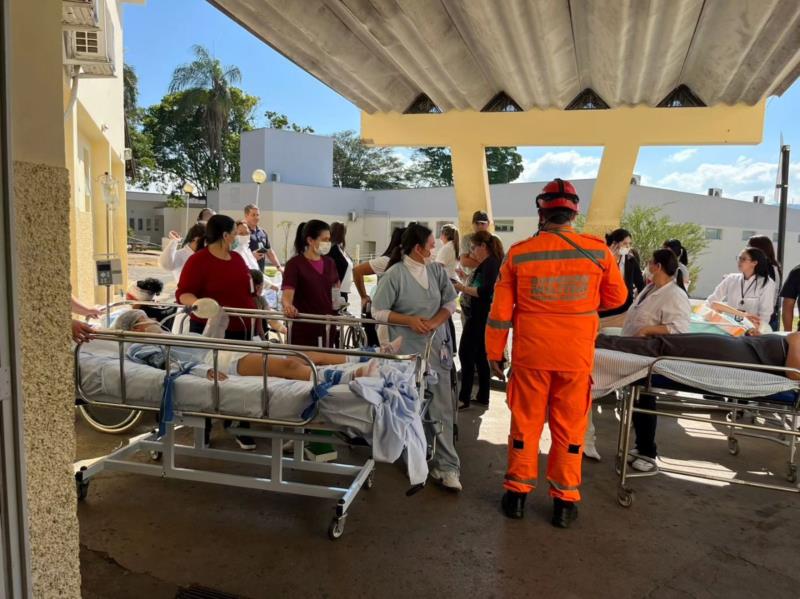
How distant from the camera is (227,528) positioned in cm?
323

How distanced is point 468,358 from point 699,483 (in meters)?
2.17

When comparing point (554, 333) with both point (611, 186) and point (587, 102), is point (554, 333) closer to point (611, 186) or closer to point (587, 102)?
point (587, 102)

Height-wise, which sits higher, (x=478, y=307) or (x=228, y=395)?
(x=478, y=307)

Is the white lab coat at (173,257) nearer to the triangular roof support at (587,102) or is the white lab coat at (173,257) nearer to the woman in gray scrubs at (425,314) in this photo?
the woman in gray scrubs at (425,314)

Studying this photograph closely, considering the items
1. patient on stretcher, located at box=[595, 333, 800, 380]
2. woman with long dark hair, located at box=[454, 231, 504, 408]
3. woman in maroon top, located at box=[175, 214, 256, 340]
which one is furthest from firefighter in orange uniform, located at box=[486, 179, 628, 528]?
woman in maroon top, located at box=[175, 214, 256, 340]

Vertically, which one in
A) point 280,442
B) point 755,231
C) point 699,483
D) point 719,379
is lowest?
point 699,483

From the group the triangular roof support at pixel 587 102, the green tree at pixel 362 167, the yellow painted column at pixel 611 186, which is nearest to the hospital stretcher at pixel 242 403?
the triangular roof support at pixel 587 102

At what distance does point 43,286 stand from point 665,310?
3922mm

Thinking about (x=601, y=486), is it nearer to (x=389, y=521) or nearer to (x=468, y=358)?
(x=389, y=521)

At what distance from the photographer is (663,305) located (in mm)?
4258

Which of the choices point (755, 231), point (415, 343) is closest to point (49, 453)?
point (415, 343)

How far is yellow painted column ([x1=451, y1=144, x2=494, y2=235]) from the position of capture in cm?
765

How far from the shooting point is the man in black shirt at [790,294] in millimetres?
5223

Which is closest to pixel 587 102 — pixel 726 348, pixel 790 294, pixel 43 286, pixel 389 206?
pixel 790 294
